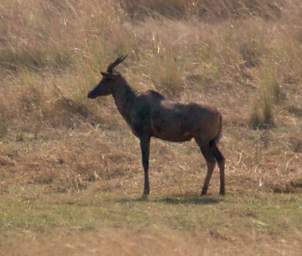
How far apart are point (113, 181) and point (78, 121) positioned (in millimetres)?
2827

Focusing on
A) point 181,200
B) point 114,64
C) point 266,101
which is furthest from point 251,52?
point 181,200

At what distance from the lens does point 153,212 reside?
434 inches

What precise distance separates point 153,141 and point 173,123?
2.25 m

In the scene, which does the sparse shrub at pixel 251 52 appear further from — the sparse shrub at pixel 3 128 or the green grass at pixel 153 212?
the green grass at pixel 153 212

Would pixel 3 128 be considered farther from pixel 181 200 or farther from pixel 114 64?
pixel 181 200

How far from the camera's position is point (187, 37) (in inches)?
746

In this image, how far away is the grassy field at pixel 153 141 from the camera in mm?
10305

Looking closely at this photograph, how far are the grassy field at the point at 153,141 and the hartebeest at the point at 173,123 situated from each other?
19.0 inches

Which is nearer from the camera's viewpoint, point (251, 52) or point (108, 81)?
point (108, 81)

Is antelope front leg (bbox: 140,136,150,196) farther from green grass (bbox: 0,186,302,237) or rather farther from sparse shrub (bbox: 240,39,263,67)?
sparse shrub (bbox: 240,39,263,67)

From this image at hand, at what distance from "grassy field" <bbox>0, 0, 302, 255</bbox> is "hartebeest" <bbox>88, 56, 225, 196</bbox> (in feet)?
Answer: 1.58

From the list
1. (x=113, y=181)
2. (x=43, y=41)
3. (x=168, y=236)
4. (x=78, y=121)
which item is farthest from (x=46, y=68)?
(x=168, y=236)

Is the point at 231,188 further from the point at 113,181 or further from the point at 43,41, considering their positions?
the point at 43,41

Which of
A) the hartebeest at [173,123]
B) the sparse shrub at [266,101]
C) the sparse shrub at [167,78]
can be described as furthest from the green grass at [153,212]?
the sparse shrub at [167,78]
